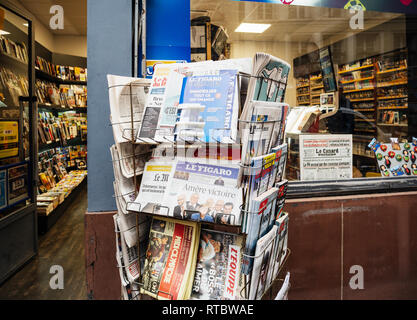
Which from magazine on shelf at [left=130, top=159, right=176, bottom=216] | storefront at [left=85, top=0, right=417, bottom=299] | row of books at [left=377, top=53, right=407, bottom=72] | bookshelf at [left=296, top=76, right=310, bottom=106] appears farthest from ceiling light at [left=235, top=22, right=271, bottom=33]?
magazine on shelf at [left=130, top=159, right=176, bottom=216]

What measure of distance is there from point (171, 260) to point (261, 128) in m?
0.70

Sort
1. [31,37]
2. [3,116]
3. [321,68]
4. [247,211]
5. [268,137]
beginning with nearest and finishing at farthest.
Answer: [247,211] < [268,137] < [3,116] < [31,37] < [321,68]

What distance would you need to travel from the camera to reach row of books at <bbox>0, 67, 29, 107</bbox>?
3.00m

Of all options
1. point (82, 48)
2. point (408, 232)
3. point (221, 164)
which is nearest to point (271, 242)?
point (221, 164)

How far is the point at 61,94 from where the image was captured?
18.3 ft

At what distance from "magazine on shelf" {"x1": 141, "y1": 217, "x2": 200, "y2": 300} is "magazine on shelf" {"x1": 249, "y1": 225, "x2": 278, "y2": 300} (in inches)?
10.9

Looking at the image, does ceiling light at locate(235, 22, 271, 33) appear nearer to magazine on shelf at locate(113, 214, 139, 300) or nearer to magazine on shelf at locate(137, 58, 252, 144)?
magazine on shelf at locate(137, 58, 252, 144)

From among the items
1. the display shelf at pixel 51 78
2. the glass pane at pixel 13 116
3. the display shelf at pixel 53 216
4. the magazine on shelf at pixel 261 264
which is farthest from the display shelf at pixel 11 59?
the magazine on shelf at pixel 261 264

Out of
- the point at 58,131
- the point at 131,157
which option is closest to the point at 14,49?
the point at 58,131

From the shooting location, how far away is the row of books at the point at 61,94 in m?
4.67

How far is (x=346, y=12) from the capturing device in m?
2.98

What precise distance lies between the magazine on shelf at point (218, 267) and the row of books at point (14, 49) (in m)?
3.13

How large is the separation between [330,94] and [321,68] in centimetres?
86

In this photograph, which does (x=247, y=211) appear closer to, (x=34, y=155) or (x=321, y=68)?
(x=34, y=155)
